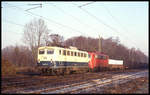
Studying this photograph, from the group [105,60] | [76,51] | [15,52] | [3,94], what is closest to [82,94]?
[3,94]

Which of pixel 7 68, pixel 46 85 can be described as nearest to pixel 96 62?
pixel 7 68

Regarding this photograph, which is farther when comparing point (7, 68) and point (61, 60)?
point (7, 68)

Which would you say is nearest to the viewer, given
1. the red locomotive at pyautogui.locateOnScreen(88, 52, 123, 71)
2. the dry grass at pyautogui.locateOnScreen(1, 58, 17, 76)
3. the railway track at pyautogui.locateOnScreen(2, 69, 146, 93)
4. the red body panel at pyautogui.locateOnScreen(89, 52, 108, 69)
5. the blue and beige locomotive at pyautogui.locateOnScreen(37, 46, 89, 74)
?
the railway track at pyautogui.locateOnScreen(2, 69, 146, 93)

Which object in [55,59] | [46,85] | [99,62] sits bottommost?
[46,85]

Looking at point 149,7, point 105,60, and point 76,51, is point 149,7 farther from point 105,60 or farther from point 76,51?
point 105,60

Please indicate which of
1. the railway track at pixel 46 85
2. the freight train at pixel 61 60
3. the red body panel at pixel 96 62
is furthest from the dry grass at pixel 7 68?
the red body panel at pixel 96 62

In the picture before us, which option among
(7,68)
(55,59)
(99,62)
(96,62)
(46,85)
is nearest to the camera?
(46,85)

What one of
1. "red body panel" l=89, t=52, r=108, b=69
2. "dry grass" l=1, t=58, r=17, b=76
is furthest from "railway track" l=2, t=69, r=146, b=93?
"red body panel" l=89, t=52, r=108, b=69

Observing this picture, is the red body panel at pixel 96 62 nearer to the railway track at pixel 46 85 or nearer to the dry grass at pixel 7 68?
the dry grass at pixel 7 68

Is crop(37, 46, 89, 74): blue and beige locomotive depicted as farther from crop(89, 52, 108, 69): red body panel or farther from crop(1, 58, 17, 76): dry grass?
crop(89, 52, 108, 69): red body panel

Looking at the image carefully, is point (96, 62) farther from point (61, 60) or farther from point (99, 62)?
point (61, 60)

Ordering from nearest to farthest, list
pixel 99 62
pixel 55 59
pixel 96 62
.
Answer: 1. pixel 55 59
2. pixel 96 62
3. pixel 99 62

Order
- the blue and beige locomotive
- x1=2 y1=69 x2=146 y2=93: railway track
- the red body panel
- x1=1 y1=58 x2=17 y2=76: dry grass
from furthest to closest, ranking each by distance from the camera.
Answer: the red body panel
x1=1 y1=58 x2=17 y2=76: dry grass
the blue and beige locomotive
x1=2 y1=69 x2=146 y2=93: railway track

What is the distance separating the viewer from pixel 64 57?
23156mm
